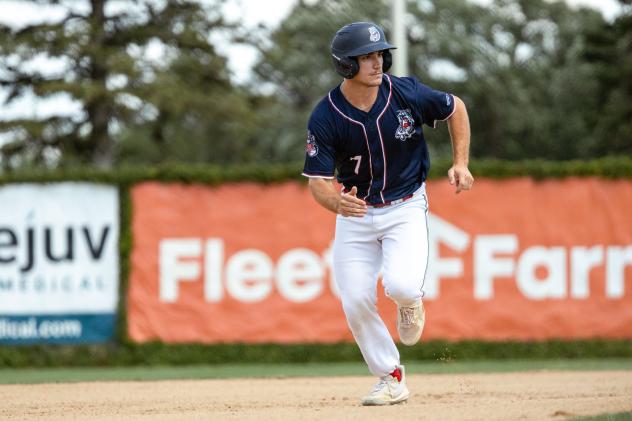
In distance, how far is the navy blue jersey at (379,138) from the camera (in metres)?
7.98

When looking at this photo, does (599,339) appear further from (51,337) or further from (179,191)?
(51,337)

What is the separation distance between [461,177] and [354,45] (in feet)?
3.70

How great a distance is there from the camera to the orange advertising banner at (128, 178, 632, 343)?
47.3 ft

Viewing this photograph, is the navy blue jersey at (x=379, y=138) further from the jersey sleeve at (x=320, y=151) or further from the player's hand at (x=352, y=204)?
the player's hand at (x=352, y=204)

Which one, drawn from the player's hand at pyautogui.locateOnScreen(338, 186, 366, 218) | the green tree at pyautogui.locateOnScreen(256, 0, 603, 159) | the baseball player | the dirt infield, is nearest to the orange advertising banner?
the dirt infield

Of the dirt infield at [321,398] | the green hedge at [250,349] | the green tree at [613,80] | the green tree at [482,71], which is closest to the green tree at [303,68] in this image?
the green tree at [482,71]

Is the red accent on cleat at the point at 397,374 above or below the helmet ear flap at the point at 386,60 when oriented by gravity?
below

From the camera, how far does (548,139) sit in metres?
47.3

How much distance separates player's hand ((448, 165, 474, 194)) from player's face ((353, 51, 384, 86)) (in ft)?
2.59

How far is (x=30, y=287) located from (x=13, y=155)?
63.3 feet

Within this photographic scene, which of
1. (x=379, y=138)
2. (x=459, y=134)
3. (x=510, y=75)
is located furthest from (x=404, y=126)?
(x=510, y=75)

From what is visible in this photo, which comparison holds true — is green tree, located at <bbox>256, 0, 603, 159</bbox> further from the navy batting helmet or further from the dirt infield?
the navy batting helmet

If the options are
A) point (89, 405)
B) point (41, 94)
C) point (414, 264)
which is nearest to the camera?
point (414, 264)

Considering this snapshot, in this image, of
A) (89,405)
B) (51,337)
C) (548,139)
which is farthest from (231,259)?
(548,139)
